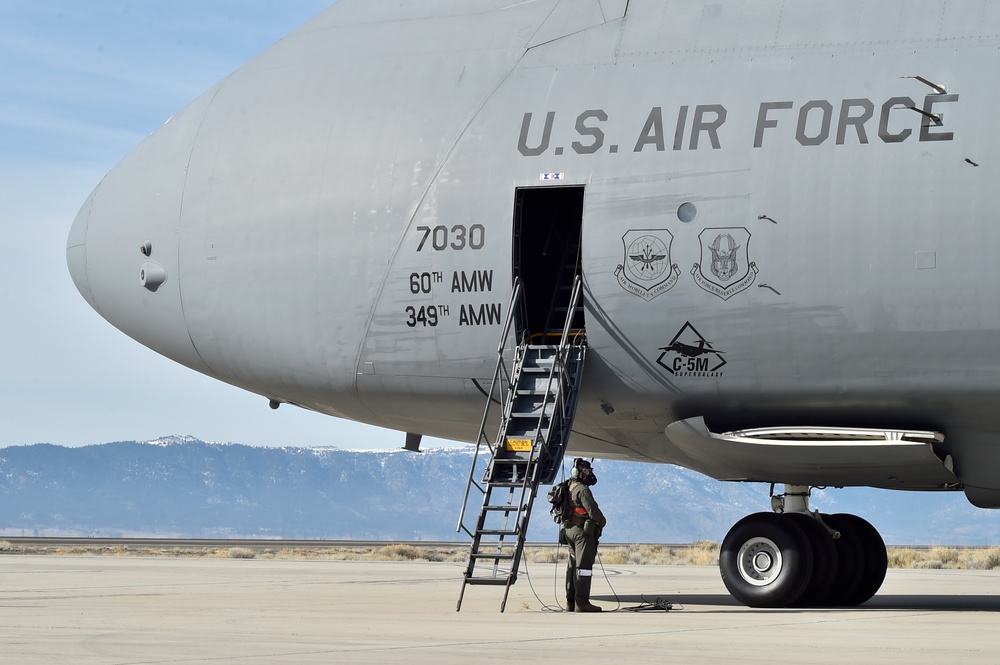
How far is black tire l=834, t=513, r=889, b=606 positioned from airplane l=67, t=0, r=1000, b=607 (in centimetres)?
9

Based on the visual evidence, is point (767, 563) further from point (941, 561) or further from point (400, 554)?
point (400, 554)

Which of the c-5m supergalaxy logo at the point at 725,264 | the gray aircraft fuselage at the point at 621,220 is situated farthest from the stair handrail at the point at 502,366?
the c-5m supergalaxy logo at the point at 725,264

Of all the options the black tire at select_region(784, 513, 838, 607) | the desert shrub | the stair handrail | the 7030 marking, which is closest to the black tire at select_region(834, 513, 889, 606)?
the black tire at select_region(784, 513, 838, 607)

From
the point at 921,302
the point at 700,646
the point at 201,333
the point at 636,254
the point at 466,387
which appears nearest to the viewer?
the point at 700,646

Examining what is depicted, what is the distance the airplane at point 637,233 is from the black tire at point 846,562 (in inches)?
1.9

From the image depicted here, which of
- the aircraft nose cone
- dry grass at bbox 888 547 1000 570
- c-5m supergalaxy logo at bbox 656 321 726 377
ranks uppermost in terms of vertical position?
the aircraft nose cone

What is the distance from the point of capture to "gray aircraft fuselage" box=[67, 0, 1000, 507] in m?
14.7

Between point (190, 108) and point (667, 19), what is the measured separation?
6.38 m

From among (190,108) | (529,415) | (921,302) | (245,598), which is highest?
(190,108)

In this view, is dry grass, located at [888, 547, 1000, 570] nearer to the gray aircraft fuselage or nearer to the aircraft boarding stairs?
the gray aircraft fuselage

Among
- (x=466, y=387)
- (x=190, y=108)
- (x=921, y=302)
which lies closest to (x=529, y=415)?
(x=466, y=387)

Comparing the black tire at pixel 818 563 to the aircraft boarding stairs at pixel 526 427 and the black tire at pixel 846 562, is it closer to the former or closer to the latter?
the black tire at pixel 846 562

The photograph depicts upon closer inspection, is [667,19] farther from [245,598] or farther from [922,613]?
[245,598]

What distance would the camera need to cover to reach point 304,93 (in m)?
17.7
